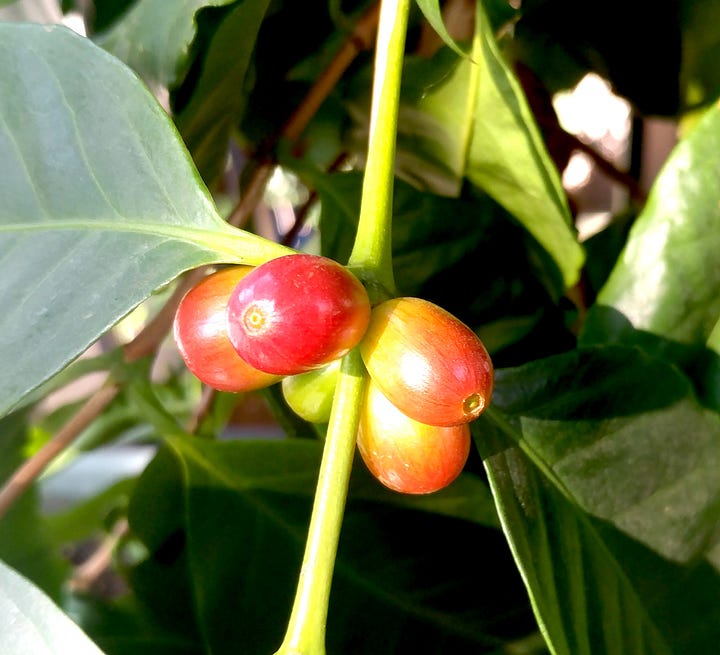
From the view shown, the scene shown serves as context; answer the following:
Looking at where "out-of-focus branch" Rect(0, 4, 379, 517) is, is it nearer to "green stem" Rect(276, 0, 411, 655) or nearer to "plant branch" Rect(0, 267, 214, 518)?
"plant branch" Rect(0, 267, 214, 518)

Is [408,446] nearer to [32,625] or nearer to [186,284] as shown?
[32,625]

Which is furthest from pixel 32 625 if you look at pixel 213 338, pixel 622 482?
pixel 622 482

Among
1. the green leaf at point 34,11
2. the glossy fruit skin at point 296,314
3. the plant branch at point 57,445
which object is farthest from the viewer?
the green leaf at point 34,11

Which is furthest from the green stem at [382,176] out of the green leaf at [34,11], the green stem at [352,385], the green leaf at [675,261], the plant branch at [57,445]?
the green leaf at [34,11]

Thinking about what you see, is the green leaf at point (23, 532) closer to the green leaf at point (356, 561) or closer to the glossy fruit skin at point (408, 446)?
the green leaf at point (356, 561)

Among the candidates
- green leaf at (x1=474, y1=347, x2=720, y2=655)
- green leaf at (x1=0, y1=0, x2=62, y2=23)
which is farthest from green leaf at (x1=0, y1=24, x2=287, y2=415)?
green leaf at (x1=0, y1=0, x2=62, y2=23)

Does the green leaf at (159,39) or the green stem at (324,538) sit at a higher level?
the green leaf at (159,39)

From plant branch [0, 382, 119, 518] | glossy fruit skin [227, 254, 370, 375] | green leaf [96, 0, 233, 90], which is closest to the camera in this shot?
glossy fruit skin [227, 254, 370, 375]
